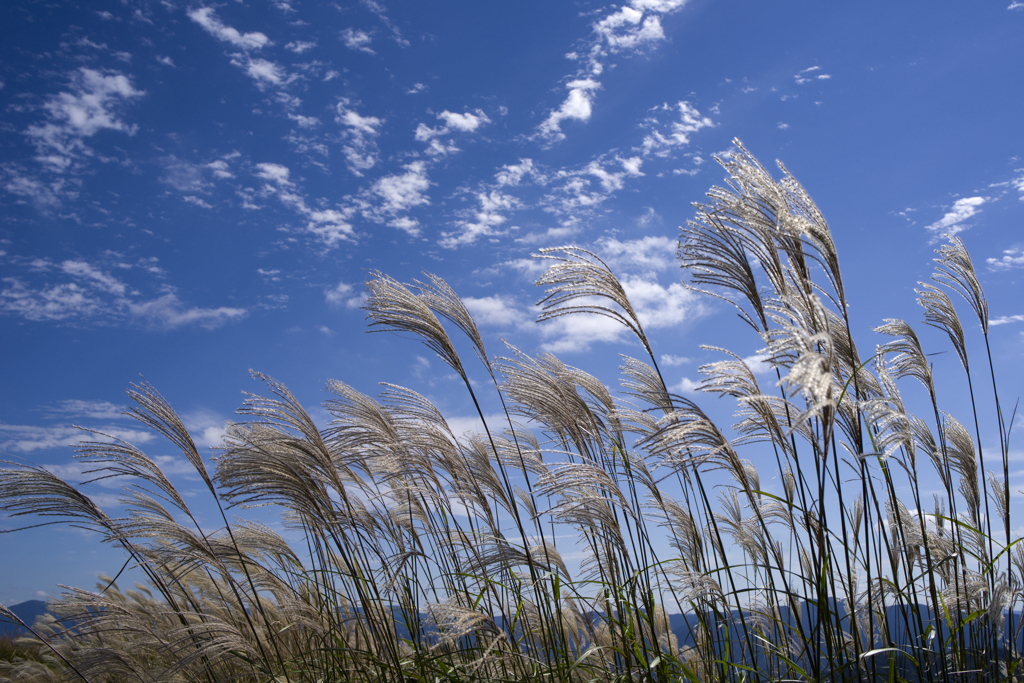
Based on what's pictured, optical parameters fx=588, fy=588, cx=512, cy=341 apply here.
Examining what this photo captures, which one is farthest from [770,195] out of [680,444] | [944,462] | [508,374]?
[944,462]

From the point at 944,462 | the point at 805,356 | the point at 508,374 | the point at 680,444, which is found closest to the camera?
the point at 805,356

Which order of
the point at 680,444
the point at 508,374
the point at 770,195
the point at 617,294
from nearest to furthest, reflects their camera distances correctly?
the point at 770,195 < the point at 680,444 < the point at 617,294 < the point at 508,374

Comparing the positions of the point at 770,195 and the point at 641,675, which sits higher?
the point at 770,195

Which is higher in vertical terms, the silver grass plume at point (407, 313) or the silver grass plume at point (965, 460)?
the silver grass plume at point (407, 313)

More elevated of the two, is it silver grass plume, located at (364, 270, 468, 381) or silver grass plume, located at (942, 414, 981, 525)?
silver grass plume, located at (364, 270, 468, 381)

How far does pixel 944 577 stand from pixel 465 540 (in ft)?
8.78

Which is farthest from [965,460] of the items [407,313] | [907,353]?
[407,313]

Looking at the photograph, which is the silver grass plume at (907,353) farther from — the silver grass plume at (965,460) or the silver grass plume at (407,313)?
the silver grass plume at (407,313)

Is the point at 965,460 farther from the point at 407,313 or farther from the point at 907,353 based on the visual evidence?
the point at 407,313

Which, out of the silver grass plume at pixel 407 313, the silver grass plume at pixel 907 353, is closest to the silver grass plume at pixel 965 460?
the silver grass plume at pixel 907 353

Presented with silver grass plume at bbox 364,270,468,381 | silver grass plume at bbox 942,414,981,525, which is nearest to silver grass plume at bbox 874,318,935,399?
silver grass plume at bbox 942,414,981,525

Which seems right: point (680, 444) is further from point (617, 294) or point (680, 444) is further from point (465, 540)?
point (465, 540)

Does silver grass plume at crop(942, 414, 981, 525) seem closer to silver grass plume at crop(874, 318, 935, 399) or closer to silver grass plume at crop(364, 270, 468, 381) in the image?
silver grass plume at crop(874, 318, 935, 399)

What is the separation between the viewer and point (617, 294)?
98.6 inches
